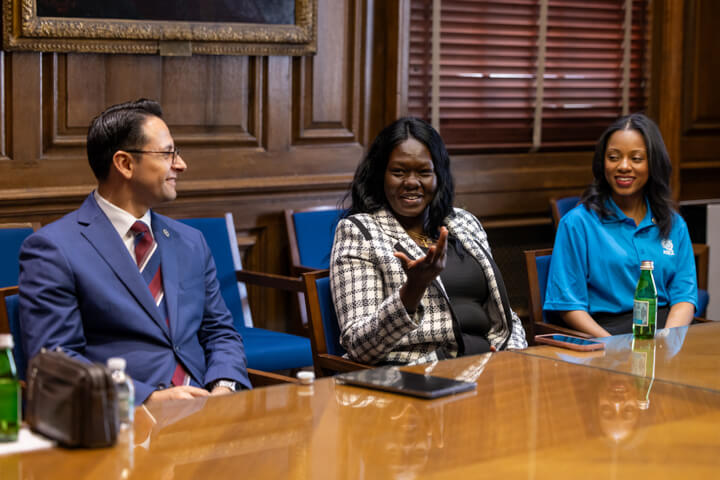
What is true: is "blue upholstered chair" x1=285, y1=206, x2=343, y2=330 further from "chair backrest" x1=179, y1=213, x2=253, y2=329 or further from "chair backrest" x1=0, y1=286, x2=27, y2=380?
"chair backrest" x1=0, y1=286, x2=27, y2=380

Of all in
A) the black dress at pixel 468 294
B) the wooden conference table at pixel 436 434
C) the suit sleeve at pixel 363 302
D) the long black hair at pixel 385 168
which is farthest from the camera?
the long black hair at pixel 385 168

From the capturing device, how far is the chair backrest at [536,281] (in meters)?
3.38

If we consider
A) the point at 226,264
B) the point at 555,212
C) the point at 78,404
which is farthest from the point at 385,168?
the point at 555,212

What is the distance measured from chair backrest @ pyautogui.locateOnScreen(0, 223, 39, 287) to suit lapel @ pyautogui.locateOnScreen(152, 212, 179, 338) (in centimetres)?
91

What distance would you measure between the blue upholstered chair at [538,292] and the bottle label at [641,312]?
1.72ft

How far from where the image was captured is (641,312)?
8.83ft

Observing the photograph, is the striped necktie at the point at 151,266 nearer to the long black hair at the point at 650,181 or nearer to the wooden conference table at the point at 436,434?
the wooden conference table at the point at 436,434

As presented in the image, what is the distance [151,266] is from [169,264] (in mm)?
52

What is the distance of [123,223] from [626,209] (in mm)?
1917

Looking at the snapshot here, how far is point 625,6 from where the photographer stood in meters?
5.29

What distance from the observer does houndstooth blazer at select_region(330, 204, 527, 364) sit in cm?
267

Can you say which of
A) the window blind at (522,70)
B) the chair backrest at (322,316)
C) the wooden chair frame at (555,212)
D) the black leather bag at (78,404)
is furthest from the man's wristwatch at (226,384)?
the wooden chair frame at (555,212)

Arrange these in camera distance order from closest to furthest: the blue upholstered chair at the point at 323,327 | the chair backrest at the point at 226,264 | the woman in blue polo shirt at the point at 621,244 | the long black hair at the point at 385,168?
the blue upholstered chair at the point at 323,327 < the long black hair at the point at 385,168 < the woman in blue polo shirt at the point at 621,244 < the chair backrest at the point at 226,264

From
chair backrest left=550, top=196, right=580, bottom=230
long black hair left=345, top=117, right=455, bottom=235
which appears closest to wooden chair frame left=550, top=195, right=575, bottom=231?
chair backrest left=550, top=196, right=580, bottom=230
